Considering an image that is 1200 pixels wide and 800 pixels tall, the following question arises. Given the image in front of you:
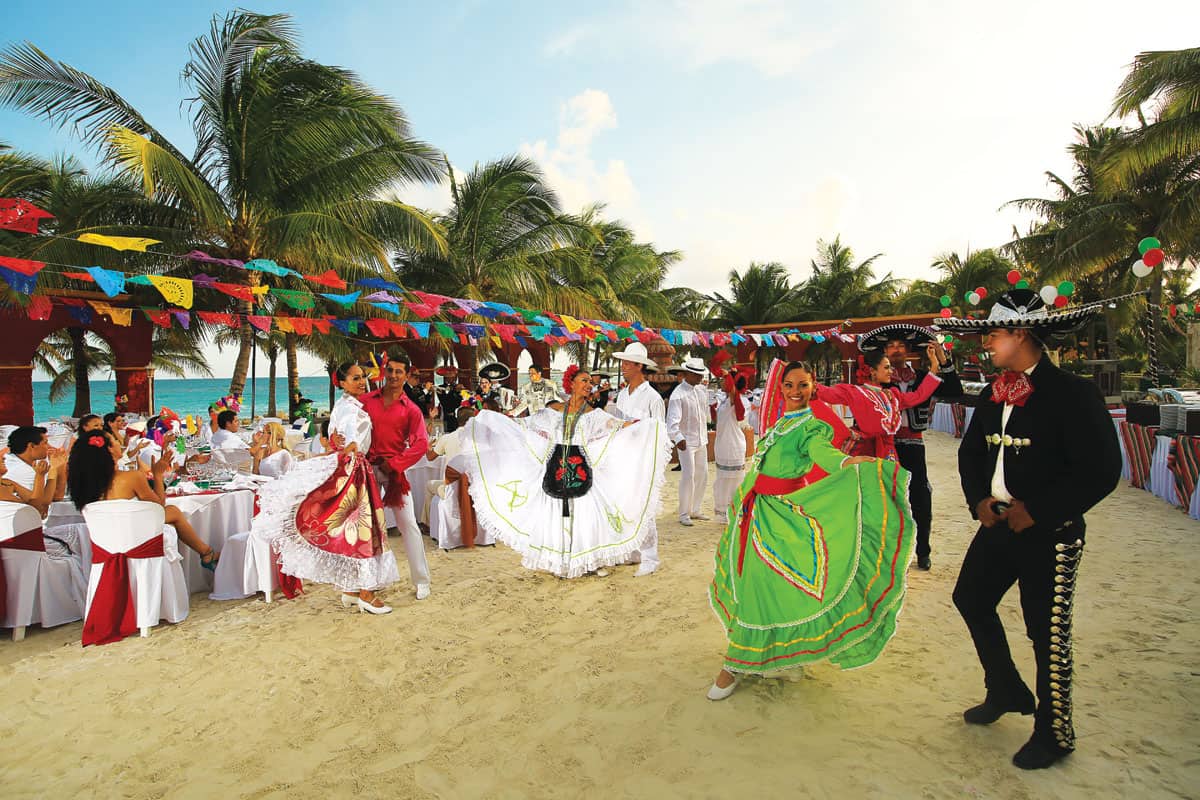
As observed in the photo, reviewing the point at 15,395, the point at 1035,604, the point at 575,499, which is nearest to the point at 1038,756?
the point at 1035,604

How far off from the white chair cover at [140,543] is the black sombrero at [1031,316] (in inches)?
202

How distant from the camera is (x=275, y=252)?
12289 millimetres

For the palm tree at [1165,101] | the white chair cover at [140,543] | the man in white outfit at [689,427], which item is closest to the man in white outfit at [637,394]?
the man in white outfit at [689,427]

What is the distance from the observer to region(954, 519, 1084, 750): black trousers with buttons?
2619mm

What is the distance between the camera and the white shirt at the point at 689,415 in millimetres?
7453

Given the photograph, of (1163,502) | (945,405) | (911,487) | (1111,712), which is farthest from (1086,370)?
(1111,712)

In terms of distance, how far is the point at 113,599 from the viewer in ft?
14.4

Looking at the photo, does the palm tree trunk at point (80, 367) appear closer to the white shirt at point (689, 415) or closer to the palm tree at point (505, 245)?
the palm tree at point (505, 245)

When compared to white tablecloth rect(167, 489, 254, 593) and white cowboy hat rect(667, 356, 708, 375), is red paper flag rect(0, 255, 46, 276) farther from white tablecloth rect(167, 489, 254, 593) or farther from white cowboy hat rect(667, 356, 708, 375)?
white cowboy hat rect(667, 356, 708, 375)

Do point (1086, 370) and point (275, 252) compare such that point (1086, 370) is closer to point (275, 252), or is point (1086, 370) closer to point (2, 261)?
point (275, 252)

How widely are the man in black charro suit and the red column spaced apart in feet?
52.4

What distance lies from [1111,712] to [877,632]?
121 centimetres

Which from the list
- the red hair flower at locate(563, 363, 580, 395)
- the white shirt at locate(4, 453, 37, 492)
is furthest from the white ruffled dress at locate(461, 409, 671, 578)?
the white shirt at locate(4, 453, 37, 492)

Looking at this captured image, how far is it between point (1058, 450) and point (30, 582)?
6.13 m
